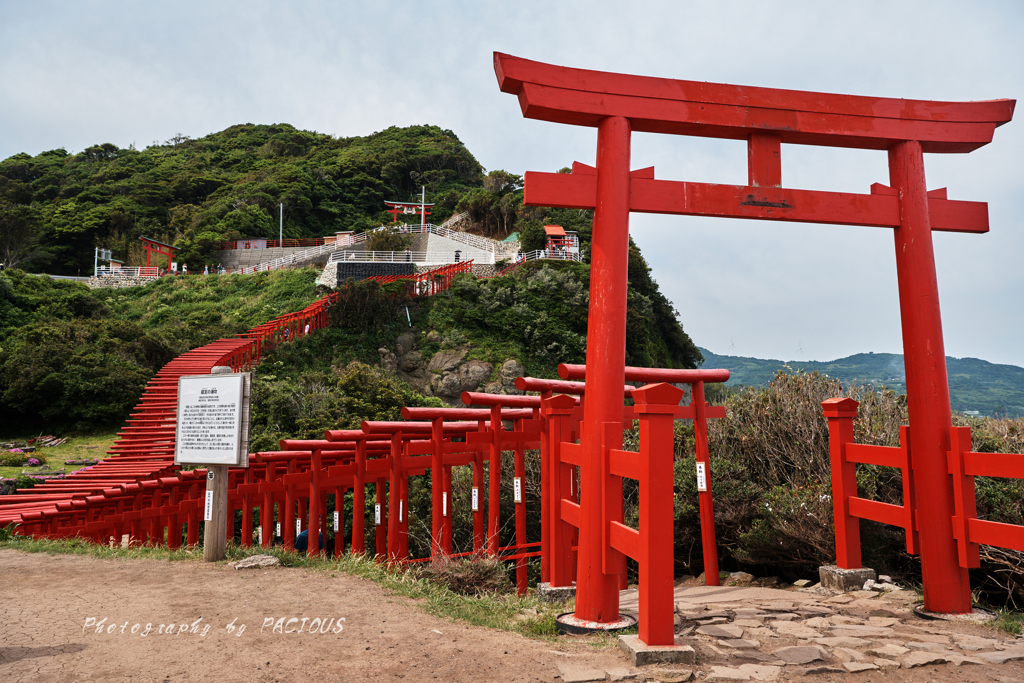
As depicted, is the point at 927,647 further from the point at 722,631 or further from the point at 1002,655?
the point at 722,631

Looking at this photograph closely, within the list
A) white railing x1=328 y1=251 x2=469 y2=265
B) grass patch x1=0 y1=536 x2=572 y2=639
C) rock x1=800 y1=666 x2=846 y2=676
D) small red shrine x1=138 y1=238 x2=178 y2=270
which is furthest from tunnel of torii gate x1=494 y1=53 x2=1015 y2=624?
small red shrine x1=138 y1=238 x2=178 y2=270

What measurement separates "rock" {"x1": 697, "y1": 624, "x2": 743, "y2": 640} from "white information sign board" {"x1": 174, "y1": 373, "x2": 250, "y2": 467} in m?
5.23

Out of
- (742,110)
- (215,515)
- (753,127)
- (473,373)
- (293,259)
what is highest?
(293,259)

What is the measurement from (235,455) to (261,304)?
29.3 meters

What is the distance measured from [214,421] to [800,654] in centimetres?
648

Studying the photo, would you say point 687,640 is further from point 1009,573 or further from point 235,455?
point 235,455

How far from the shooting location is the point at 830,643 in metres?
4.39

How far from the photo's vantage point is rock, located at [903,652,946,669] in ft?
13.0

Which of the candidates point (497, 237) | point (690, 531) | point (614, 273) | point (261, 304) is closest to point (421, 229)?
point (497, 237)

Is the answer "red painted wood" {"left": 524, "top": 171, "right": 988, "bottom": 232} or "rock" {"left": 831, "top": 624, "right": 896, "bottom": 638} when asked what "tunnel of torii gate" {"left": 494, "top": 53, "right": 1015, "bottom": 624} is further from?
"rock" {"left": 831, "top": 624, "right": 896, "bottom": 638}

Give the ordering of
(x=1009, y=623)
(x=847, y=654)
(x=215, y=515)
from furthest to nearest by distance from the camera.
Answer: (x=215, y=515)
(x=1009, y=623)
(x=847, y=654)

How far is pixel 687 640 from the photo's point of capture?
14.5 ft

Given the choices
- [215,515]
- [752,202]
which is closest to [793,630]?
[752,202]

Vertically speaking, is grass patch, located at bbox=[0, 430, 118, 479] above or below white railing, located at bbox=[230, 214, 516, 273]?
below
